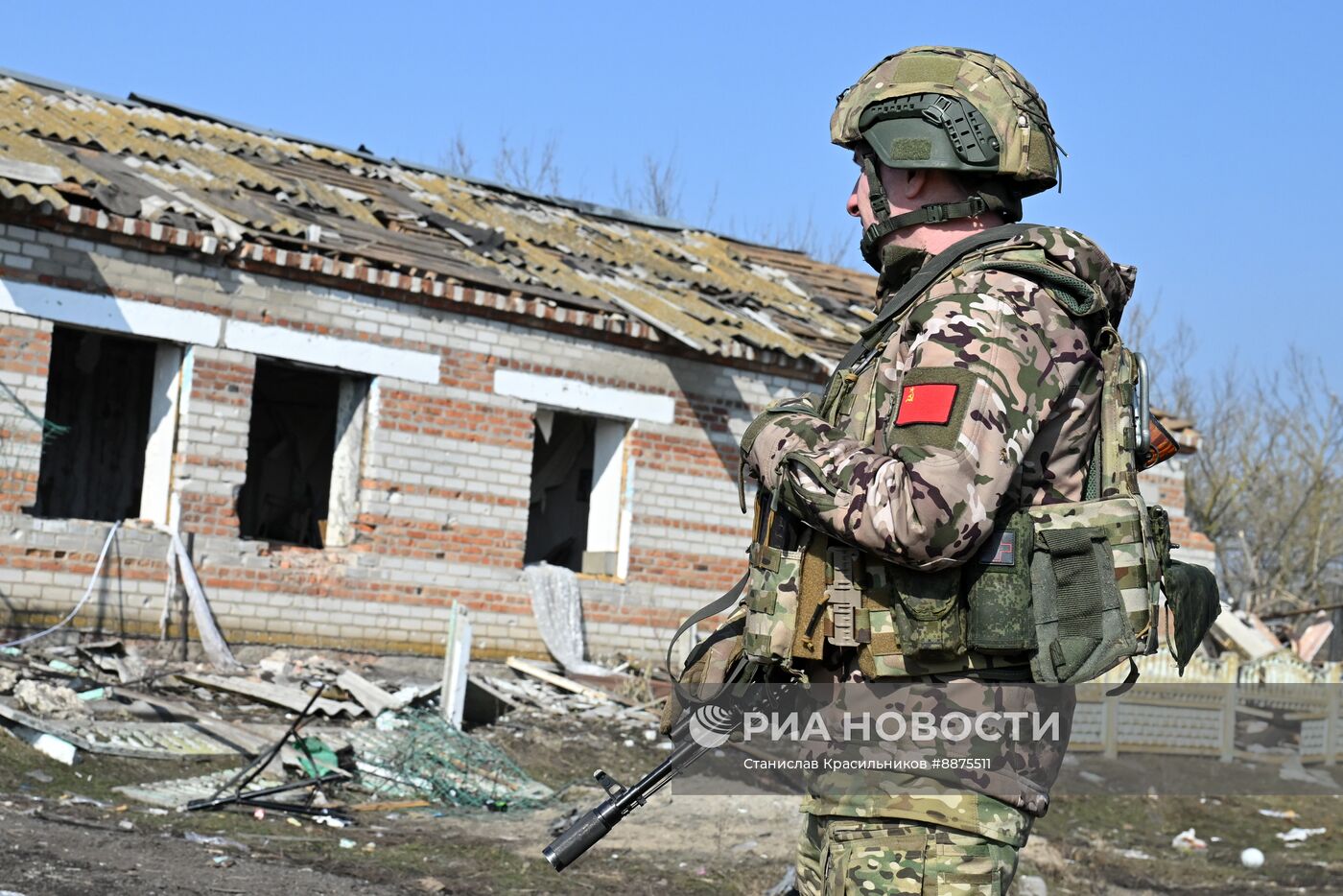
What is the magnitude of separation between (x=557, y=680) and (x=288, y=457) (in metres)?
4.78

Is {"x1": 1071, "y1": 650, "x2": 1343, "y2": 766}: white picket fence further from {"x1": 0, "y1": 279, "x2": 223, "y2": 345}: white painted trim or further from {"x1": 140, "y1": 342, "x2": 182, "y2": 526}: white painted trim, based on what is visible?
{"x1": 0, "y1": 279, "x2": 223, "y2": 345}: white painted trim

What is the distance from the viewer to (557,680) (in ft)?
38.5

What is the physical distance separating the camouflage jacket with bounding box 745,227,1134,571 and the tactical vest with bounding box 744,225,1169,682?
0.08 feet

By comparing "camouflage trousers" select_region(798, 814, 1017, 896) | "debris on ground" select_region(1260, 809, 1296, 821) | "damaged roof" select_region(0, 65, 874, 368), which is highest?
"damaged roof" select_region(0, 65, 874, 368)

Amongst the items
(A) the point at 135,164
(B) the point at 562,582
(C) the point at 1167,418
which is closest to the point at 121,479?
(A) the point at 135,164

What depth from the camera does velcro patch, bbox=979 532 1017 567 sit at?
2.45m

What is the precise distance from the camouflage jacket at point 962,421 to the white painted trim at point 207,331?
878 cm

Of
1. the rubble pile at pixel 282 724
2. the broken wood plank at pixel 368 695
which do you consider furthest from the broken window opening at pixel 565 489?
the broken wood plank at pixel 368 695

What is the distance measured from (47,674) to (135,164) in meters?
4.47

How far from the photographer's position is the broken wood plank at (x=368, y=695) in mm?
9992

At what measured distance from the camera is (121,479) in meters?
13.5

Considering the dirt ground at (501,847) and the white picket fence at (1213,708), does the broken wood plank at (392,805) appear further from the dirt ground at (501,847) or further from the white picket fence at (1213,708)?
the white picket fence at (1213,708)

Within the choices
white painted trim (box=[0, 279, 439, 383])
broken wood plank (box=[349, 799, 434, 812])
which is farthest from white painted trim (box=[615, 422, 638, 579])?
broken wood plank (box=[349, 799, 434, 812])

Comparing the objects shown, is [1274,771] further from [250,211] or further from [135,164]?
[135,164]
